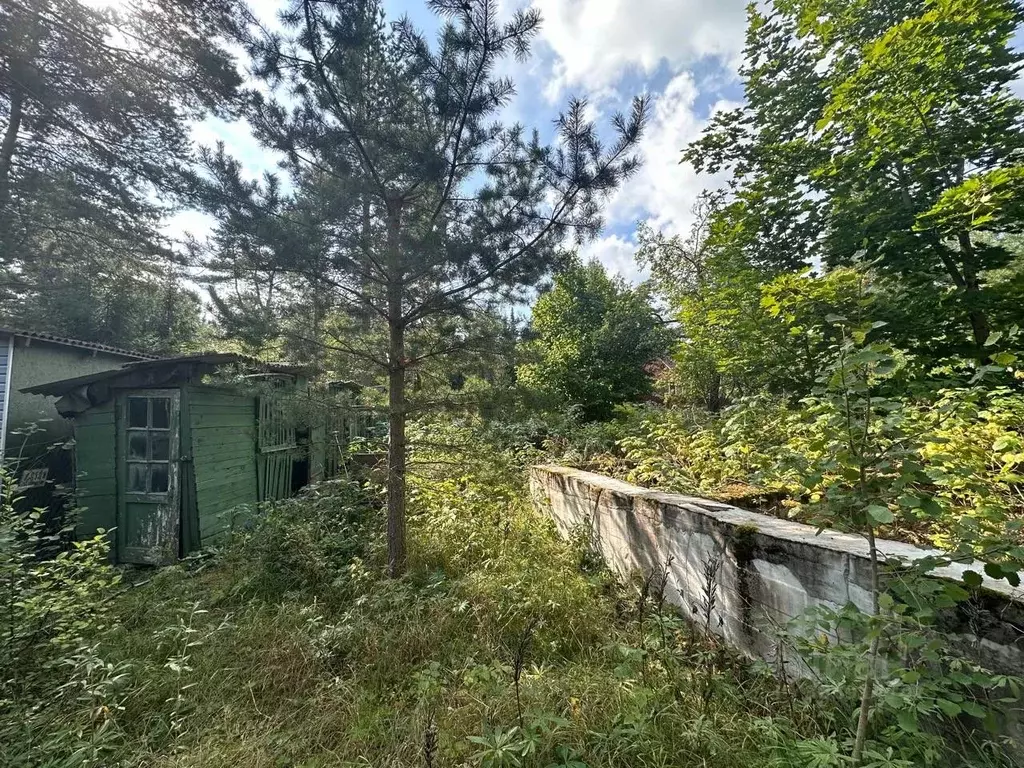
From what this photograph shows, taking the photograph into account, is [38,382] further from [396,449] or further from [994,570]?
[994,570]

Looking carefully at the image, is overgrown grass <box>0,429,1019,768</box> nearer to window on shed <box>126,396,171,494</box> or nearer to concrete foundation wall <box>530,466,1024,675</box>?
concrete foundation wall <box>530,466,1024,675</box>

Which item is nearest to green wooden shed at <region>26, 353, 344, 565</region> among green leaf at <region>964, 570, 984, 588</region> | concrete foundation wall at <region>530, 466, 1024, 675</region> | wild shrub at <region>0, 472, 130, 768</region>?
wild shrub at <region>0, 472, 130, 768</region>

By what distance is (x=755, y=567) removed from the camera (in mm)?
2227

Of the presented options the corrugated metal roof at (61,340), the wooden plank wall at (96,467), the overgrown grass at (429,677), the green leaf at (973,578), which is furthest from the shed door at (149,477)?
the green leaf at (973,578)

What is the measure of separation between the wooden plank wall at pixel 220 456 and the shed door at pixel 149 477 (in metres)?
0.20

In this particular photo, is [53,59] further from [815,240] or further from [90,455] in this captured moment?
[815,240]

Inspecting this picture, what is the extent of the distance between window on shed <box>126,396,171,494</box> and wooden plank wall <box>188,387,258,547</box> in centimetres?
30

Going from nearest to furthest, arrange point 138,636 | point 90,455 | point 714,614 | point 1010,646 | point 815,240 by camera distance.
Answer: point 1010,646
point 714,614
point 138,636
point 90,455
point 815,240

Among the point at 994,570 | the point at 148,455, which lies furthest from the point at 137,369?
the point at 994,570

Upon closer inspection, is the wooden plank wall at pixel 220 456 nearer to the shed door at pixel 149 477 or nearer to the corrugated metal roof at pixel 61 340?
the shed door at pixel 149 477

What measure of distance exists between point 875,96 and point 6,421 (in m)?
11.4

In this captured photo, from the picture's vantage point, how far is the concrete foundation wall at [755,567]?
142cm

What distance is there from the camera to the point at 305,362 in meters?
3.62

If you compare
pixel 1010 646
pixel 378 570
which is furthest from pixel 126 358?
pixel 1010 646
